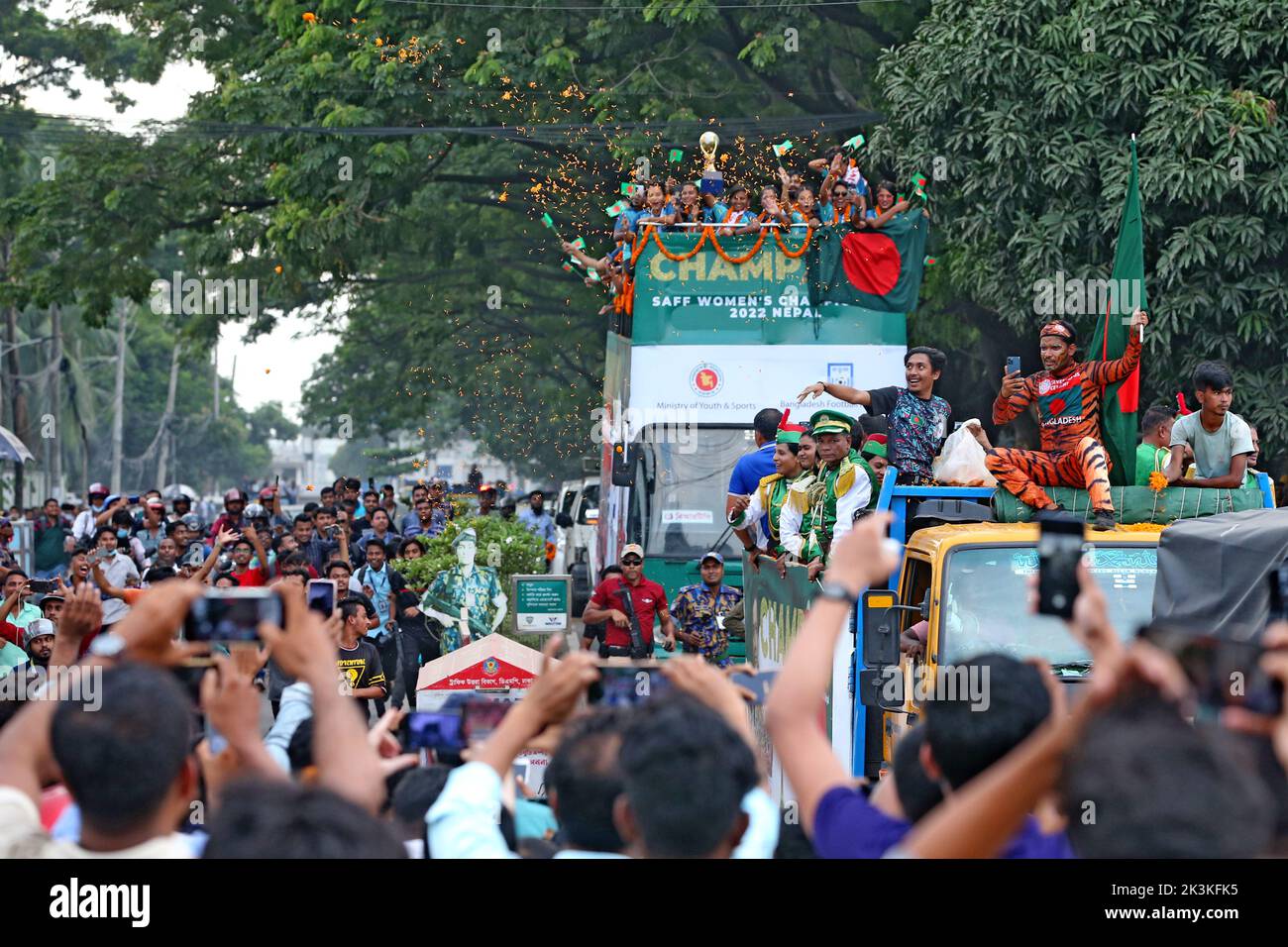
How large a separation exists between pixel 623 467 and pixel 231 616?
1156 cm

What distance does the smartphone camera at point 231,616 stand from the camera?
343 centimetres

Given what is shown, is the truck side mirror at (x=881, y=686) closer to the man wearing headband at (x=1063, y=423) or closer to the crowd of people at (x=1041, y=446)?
the crowd of people at (x=1041, y=446)

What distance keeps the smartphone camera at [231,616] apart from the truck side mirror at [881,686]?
4.53 m

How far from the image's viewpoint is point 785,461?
1030 cm

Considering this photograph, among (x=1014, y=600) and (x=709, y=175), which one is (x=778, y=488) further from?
(x=709, y=175)

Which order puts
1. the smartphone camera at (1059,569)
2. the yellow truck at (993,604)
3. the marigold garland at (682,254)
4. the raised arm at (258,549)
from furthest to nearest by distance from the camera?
the marigold garland at (682,254) < the raised arm at (258,549) < the yellow truck at (993,604) < the smartphone camera at (1059,569)

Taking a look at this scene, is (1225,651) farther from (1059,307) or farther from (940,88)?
(940,88)

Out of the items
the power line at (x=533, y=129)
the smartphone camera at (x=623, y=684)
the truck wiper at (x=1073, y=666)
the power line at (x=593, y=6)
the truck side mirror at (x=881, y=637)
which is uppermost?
the power line at (x=593, y=6)

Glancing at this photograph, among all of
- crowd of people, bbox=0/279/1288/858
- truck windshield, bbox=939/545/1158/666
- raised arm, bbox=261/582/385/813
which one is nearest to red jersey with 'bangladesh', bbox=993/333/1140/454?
truck windshield, bbox=939/545/1158/666

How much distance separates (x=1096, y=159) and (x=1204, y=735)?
15848 mm

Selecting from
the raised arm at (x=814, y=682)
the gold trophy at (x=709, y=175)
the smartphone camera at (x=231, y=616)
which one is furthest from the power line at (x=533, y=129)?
the raised arm at (x=814, y=682)

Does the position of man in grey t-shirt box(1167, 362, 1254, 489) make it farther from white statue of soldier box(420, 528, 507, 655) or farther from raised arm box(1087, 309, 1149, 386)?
white statue of soldier box(420, 528, 507, 655)

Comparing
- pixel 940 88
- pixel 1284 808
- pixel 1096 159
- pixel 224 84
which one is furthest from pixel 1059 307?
pixel 1284 808

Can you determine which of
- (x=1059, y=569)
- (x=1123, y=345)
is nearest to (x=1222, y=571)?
(x=1123, y=345)
